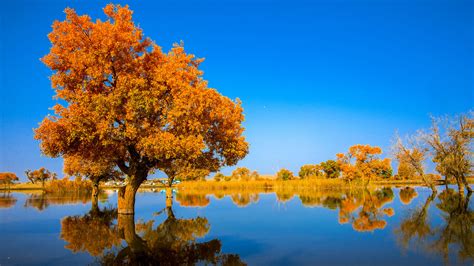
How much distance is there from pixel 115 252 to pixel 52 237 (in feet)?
20.7

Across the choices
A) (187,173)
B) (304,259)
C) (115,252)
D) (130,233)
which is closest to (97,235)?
(130,233)

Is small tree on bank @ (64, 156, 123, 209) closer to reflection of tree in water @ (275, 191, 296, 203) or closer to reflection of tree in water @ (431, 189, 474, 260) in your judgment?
reflection of tree in water @ (275, 191, 296, 203)

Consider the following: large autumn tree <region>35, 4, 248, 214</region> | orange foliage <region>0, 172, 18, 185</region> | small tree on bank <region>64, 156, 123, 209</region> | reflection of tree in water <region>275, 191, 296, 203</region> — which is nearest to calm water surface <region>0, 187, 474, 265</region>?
large autumn tree <region>35, 4, 248, 214</region>

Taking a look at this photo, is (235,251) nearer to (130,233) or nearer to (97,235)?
(130,233)

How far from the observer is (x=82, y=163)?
3675cm

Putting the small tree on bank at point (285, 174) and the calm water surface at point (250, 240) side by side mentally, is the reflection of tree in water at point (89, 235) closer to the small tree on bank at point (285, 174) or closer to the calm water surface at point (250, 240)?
the calm water surface at point (250, 240)

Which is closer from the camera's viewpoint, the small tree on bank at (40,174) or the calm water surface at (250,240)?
the calm water surface at (250,240)

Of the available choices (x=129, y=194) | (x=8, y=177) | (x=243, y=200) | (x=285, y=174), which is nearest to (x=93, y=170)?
(x=129, y=194)

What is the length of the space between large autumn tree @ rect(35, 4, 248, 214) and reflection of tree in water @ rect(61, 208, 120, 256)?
4.57 metres

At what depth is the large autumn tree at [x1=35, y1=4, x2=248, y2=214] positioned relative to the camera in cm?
2161

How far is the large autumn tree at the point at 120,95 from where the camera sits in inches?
851

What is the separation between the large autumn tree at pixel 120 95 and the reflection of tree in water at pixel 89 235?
457 centimetres

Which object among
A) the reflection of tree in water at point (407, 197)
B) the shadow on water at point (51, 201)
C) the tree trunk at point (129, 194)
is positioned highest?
the tree trunk at point (129, 194)

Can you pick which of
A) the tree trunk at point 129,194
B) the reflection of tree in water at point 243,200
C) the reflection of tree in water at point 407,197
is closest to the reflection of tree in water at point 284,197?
the reflection of tree in water at point 243,200
